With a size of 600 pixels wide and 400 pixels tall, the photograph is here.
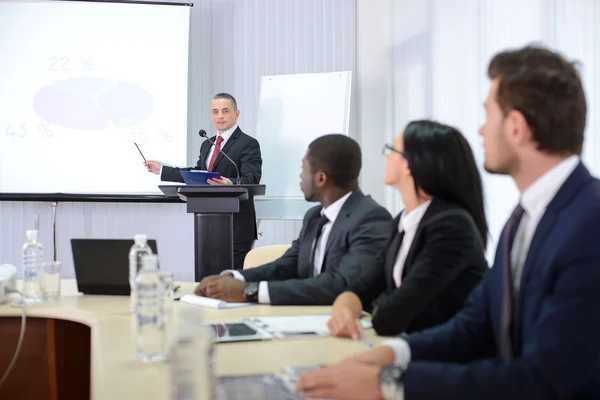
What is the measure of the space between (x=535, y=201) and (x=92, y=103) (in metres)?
4.52

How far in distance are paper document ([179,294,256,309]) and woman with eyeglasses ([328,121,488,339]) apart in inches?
14.3

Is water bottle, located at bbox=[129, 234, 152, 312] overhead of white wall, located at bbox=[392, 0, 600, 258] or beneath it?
beneath

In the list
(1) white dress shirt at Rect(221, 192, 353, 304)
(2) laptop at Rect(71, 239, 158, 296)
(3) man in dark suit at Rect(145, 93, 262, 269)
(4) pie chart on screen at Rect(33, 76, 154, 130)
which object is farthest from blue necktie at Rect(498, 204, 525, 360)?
(4) pie chart on screen at Rect(33, 76, 154, 130)

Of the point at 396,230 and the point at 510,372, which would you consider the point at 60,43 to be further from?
the point at 510,372

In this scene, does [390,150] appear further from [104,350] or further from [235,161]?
[235,161]

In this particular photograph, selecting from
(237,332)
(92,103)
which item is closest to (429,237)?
(237,332)

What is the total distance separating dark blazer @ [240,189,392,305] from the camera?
1.98 meters

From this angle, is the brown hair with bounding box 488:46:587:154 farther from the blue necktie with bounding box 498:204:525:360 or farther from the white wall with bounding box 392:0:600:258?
the white wall with bounding box 392:0:600:258

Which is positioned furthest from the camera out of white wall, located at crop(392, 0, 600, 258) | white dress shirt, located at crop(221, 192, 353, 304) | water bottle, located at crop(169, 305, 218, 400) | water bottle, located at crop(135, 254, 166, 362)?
white wall, located at crop(392, 0, 600, 258)

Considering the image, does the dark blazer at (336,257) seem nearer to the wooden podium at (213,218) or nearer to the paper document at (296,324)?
the paper document at (296,324)

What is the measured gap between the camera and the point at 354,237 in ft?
7.08

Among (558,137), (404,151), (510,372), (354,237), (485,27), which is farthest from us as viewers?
(485,27)

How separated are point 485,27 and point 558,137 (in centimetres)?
271

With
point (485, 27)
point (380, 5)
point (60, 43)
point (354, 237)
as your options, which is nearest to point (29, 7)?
point (60, 43)
